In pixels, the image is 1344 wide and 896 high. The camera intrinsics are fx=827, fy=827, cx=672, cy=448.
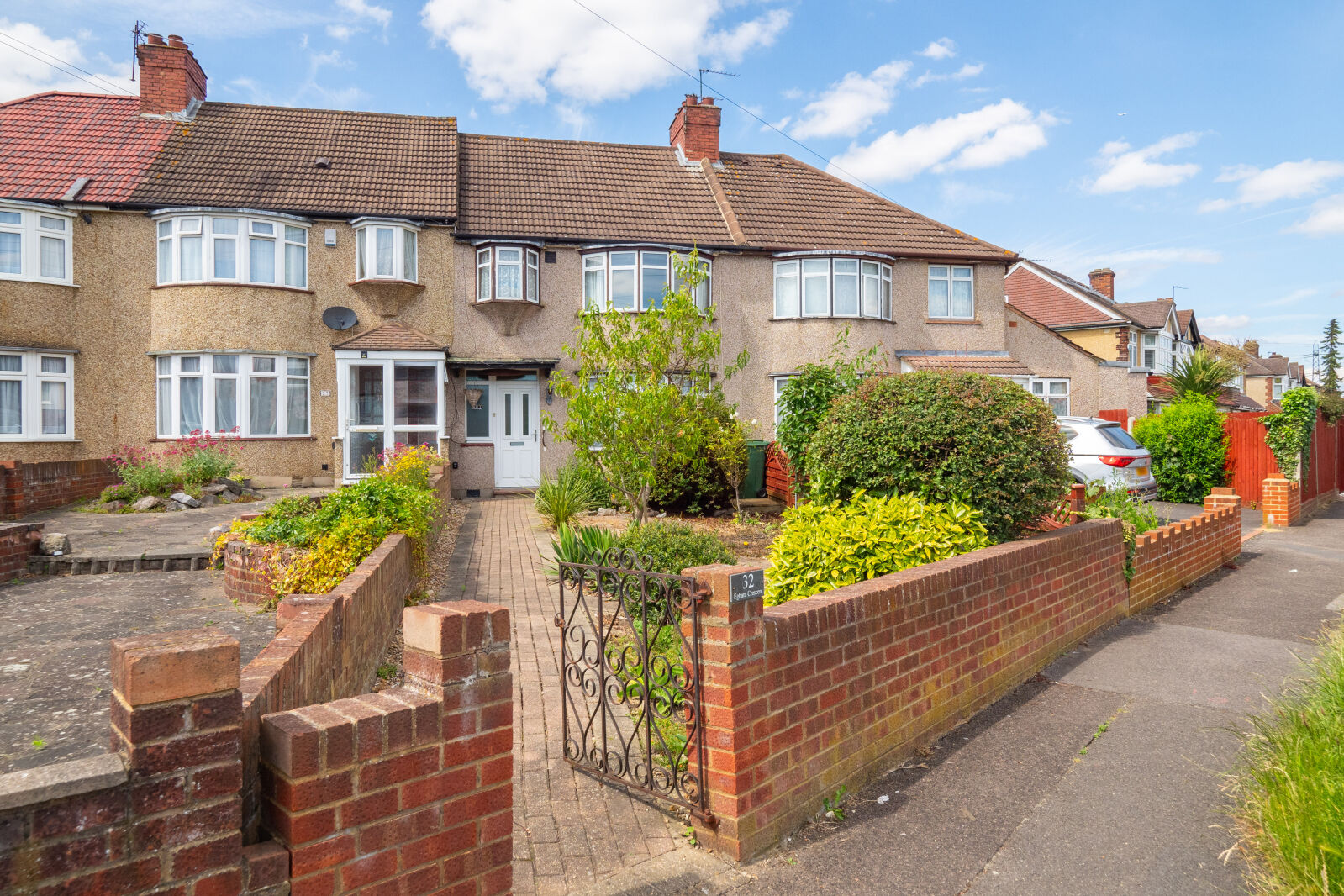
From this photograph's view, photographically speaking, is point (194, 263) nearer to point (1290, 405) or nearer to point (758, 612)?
point (758, 612)

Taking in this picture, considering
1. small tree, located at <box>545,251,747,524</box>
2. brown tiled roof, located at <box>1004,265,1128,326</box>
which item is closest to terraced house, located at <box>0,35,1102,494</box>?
small tree, located at <box>545,251,747,524</box>

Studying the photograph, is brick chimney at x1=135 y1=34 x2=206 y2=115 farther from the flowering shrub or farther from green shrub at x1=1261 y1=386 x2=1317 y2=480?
green shrub at x1=1261 y1=386 x2=1317 y2=480

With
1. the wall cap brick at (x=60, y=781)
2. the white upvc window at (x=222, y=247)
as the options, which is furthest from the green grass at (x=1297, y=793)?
the white upvc window at (x=222, y=247)

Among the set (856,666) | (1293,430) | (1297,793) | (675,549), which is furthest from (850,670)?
(1293,430)

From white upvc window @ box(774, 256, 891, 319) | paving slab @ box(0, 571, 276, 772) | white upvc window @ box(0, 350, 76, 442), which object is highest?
white upvc window @ box(774, 256, 891, 319)

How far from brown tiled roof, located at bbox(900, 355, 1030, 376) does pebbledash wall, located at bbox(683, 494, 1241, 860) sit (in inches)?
522

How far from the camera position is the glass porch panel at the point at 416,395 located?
55.7 feet

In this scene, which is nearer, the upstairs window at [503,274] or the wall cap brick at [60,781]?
the wall cap brick at [60,781]

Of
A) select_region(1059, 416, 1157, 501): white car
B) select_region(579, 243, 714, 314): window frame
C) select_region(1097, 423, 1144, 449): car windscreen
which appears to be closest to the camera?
select_region(1059, 416, 1157, 501): white car

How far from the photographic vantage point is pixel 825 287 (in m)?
19.2

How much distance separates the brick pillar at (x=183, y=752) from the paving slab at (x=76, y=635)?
104 cm

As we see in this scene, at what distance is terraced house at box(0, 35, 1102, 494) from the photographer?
53.2ft

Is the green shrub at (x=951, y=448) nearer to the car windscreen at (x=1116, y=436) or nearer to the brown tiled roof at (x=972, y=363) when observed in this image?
the car windscreen at (x=1116, y=436)

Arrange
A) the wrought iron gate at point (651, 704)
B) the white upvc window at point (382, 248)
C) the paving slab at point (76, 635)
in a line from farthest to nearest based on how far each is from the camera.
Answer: the white upvc window at point (382, 248) < the paving slab at point (76, 635) < the wrought iron gate at point (651, 704)
